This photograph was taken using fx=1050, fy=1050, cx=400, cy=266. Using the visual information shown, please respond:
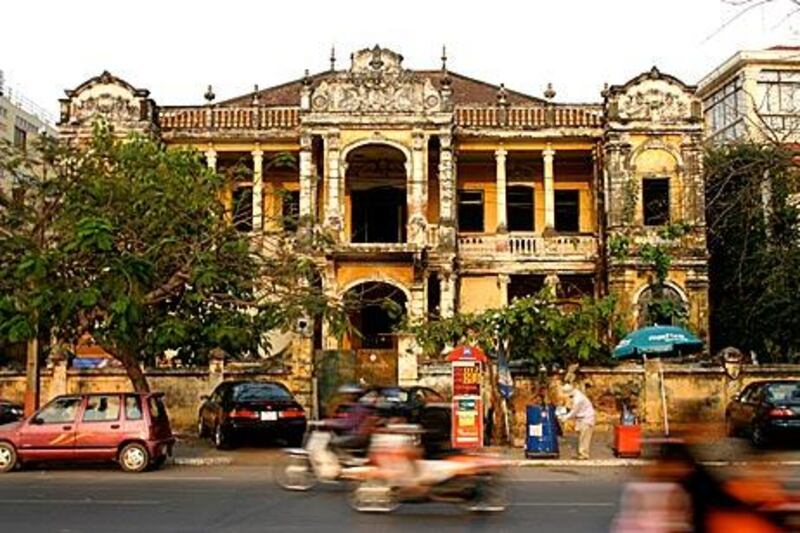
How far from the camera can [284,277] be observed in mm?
23094

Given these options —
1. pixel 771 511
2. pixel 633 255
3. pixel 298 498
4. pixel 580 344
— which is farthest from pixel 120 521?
pixel 633 255

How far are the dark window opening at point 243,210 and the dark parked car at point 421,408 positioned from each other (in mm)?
5408

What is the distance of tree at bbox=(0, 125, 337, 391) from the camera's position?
19500 mm

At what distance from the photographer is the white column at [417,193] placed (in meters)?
32.2

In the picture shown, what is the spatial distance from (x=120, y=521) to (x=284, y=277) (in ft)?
37.8

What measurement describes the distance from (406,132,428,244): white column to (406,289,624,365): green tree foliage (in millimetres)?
8508

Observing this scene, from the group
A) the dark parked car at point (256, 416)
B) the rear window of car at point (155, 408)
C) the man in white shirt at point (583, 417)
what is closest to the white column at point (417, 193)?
the dark parked car at point (256, 416)

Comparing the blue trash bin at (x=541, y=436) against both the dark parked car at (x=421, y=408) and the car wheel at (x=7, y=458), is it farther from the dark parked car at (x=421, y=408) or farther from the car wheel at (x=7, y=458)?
the car wheel at (x=7, y=458)

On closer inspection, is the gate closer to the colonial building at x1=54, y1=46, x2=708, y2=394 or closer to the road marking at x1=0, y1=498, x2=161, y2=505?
the colonial building at x1=54, y1=46, x2=708, y2=394

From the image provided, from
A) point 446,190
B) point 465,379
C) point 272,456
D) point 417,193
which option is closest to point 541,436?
point 465,379

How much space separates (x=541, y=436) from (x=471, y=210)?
16693mm

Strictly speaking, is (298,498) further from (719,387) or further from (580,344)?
(719,387)

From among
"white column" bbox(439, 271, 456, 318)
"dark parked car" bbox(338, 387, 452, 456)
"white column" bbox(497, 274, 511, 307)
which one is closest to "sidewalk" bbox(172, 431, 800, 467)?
"dark parked car" bbox(338, 387, 452, 456)

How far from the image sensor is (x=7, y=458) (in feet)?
61.4
